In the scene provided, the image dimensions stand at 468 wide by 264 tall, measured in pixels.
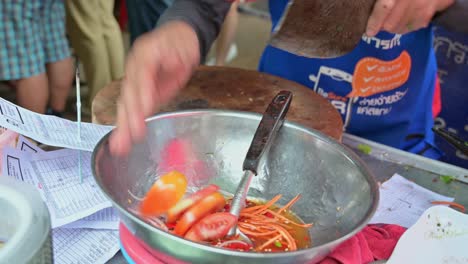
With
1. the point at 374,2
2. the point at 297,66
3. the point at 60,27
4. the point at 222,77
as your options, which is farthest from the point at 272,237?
the point at 60,27

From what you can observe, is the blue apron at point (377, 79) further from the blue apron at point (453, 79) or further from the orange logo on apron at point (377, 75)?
the blue apron at point (453, 79)

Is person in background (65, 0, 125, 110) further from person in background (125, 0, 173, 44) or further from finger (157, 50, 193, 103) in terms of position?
finger (157, 50, 193, 103)

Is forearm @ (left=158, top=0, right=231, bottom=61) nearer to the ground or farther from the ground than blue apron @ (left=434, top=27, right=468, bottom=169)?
farther from the ground

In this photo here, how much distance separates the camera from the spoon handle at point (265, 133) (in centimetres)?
74

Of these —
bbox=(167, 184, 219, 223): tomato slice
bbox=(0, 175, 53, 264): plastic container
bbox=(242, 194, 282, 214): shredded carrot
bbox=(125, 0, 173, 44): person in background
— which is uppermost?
bbox=(0, 175, 53, 264): plastic container

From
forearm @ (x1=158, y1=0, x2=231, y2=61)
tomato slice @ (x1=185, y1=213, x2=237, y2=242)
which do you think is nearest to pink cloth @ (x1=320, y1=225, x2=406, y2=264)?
tomato slice @ (x1=185, y1=213, x2=237, y2=242)

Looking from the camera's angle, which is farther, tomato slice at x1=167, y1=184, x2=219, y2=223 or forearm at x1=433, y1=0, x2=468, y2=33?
forearm at x1=433, y1=0, x2=468, y2=33

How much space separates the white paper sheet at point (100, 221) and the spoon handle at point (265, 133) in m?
0.23

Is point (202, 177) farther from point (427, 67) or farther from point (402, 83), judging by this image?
point (427, 67)

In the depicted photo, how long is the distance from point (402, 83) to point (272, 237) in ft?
2.51

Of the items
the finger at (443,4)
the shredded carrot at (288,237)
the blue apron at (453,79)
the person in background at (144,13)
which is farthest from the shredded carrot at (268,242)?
the person in background at (144,13)

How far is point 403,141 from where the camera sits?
1.40m

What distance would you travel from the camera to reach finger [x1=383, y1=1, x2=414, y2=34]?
2.78 feet

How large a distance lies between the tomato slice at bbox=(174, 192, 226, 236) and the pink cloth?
0.16 meters
